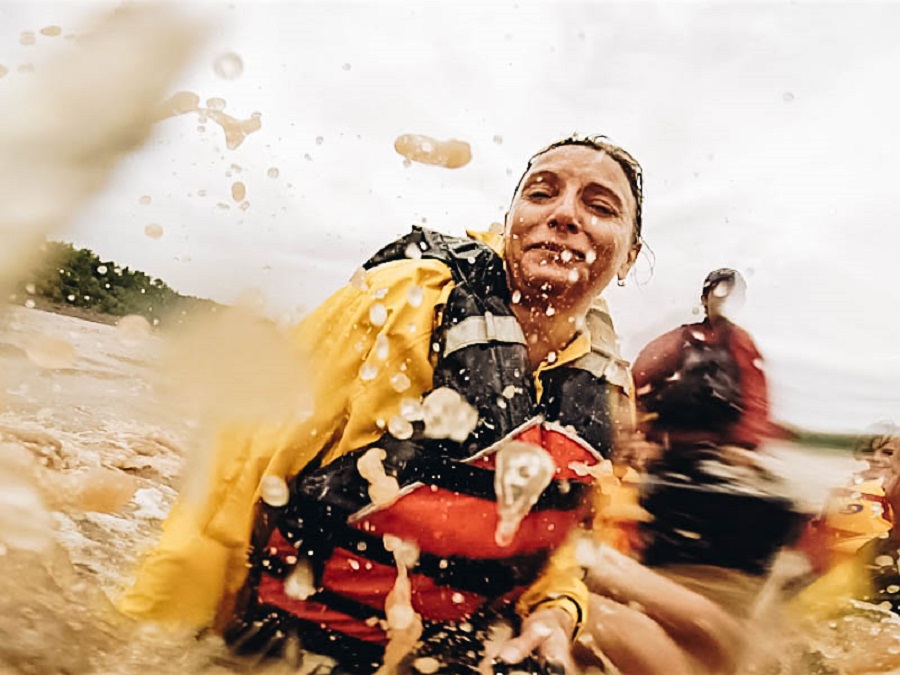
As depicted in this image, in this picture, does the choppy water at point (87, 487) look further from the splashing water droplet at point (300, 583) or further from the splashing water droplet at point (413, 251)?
the splashing water droplet at point (413, 251)

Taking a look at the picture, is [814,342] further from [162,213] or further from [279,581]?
[162,213]

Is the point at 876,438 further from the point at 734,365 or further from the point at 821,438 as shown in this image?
the point at 734,365

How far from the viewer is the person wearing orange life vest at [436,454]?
85cm

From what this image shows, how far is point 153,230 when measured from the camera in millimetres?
938

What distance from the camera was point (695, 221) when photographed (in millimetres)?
1045

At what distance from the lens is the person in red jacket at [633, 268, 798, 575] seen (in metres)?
0.99

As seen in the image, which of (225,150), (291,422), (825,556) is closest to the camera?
(291,422)

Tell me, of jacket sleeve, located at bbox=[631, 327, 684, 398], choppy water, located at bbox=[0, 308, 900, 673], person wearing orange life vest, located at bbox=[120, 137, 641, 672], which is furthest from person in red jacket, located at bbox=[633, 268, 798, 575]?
choppy water, located at bbox=[0, 308, 900, 673]

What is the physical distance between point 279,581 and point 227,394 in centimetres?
25

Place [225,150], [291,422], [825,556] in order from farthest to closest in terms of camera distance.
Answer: [825,556] → [225,150] → [291,422]

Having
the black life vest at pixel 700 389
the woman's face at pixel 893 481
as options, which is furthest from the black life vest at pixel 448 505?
the woman's face at pixel 893 481

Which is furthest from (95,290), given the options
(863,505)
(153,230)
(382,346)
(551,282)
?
(863,505)

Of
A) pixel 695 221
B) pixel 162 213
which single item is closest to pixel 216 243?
pixel 162 213

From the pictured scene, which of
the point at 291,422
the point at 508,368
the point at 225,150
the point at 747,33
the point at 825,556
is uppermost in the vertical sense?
the point at 747,33
